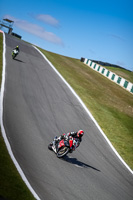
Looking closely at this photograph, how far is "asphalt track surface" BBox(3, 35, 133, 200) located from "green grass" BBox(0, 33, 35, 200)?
554mm

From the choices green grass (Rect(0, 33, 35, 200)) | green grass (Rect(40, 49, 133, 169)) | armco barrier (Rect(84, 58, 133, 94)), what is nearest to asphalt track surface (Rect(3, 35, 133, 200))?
green grass (Rect(0, 33, 35, 200))

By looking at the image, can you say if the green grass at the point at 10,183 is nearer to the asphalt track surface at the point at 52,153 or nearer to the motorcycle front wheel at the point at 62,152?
the asphalt track surface at the point at 52,153

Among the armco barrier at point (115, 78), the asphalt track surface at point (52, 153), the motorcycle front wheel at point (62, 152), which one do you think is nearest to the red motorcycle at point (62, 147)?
the motorcycle front wheel at point (62, 152)

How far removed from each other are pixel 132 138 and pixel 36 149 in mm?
11257

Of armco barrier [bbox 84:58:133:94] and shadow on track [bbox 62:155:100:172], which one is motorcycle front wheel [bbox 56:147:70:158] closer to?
shadow on track [bbox 62:155:100:172]

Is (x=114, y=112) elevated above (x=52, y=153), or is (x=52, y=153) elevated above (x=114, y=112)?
(x=114, y=112)

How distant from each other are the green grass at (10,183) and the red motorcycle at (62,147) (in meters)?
2.95

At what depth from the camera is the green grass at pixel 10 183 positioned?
692cm

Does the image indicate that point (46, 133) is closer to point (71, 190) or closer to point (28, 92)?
point (71, 190)

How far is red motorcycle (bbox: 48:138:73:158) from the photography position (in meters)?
11.3

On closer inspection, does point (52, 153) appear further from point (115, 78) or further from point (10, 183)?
point (115, 78)

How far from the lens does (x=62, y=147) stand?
37.6 feet

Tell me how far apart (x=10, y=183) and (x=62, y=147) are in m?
4.26

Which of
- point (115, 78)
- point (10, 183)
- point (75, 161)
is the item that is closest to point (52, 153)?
point (75, 161)
